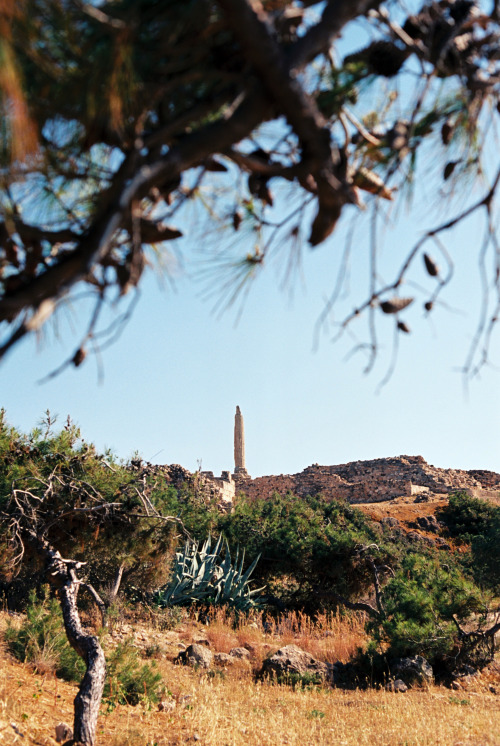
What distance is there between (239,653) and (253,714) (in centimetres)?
246

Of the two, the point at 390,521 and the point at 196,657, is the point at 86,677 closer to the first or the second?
the point at 196,657

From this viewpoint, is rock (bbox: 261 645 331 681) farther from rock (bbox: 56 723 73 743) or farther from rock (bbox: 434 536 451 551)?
rock (bbox: 434 536 451 551)

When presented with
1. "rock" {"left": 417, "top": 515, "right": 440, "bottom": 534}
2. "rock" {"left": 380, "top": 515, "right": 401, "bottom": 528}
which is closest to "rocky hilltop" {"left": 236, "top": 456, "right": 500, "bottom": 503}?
"rock" {"left": 417, "top": 515, "right": 440, "bottom": 534}

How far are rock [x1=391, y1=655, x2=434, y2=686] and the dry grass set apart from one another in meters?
0.24

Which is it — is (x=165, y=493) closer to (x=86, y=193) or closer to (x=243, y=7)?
(x=86, y=193)

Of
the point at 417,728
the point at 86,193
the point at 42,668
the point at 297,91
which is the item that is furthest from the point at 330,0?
the point at 42,668

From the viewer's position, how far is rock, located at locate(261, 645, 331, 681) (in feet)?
23.8

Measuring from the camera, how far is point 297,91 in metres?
1.49

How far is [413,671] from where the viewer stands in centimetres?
729

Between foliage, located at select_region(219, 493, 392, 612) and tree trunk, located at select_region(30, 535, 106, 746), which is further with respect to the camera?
foliage, located at select_region(219, 493, 392, 612)

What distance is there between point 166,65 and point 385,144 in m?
0.72

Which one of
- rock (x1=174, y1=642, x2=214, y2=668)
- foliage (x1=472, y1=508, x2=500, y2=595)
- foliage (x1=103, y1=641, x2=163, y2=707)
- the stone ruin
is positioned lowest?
rock (x1=174, y1=642, x2=214, y2=668)

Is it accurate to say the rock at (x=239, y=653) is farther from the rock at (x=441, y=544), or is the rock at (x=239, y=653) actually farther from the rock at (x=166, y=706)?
the rock at (x=441, y=544)

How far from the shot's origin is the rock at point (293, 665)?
7.26 m
